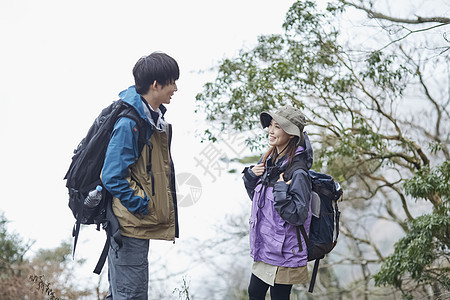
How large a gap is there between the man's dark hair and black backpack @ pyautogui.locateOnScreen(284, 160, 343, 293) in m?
0.70

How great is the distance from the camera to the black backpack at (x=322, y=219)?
2268mm

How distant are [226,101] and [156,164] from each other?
3511mm

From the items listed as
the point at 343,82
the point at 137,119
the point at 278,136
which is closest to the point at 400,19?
the point at 343,82

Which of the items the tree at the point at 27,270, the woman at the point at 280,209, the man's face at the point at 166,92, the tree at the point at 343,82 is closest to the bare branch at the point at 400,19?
the tree at the point at 343,82

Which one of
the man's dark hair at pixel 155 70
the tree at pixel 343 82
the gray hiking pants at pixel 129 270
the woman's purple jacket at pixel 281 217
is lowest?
the gray hiking pants at pixel 129 270

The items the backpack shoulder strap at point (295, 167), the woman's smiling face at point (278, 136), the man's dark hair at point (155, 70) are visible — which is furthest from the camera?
the woman's smiling face at point (278, 136)

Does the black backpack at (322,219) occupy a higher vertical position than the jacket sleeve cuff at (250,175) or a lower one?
lower

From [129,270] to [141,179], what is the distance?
1.26 feet

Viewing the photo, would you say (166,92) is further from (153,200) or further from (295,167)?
(295,167)

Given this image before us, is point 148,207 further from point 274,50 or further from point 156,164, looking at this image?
point 274,50

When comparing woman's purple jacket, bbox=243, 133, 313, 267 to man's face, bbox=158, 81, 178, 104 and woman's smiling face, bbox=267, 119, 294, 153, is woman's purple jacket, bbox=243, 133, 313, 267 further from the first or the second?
man's face, bbox=158, 81, 178, 104

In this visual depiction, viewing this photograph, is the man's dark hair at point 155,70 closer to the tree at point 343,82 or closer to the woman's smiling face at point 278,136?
the woman's smiling face at point 278,136

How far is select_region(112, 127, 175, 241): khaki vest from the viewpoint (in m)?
2.03

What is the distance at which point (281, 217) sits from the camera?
2.21m
